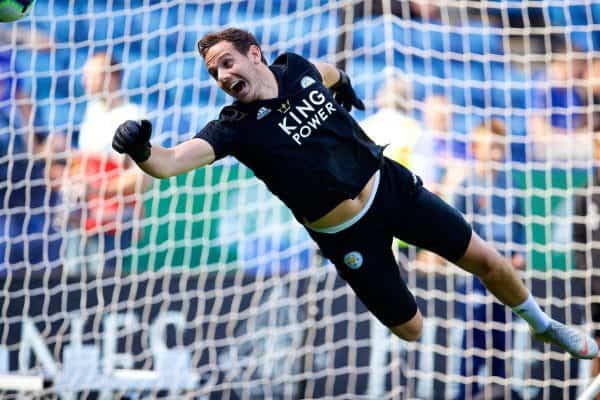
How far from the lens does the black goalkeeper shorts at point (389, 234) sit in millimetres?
4246

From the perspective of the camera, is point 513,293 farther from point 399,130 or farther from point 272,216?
point 272,216

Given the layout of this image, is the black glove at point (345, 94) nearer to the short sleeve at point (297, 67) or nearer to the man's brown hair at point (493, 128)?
the short sleeve at point (297, 67)

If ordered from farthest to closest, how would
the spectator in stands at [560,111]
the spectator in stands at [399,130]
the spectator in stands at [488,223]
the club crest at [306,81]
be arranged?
the spectator in stands at [560,111], the spectator in stands at [488,223], the spectator in stands at [399,130], the club crest at [306,81]

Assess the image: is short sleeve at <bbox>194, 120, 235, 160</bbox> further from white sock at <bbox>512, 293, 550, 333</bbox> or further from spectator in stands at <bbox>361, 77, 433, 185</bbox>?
spectator in stands at <bbox>361, 77, 433, 185</bbox>

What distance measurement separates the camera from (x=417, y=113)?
6555 mm

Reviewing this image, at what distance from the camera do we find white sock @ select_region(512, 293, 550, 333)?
175 inches

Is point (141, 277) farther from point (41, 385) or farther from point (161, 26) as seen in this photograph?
point (161, 26)

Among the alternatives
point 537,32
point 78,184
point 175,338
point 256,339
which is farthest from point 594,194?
point 78,184

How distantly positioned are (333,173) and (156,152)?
0.74 m

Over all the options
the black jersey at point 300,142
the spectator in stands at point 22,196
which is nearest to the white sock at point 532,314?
the black jersey at point 300,142

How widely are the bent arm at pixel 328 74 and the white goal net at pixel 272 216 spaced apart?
1683 millimetres

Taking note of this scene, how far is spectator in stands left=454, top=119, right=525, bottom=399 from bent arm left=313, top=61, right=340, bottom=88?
2.11 meters

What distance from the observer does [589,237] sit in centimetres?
627

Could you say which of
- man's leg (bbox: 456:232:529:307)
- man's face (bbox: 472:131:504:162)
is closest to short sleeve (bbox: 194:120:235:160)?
man's leg (bbox: 456:232:529:307)
